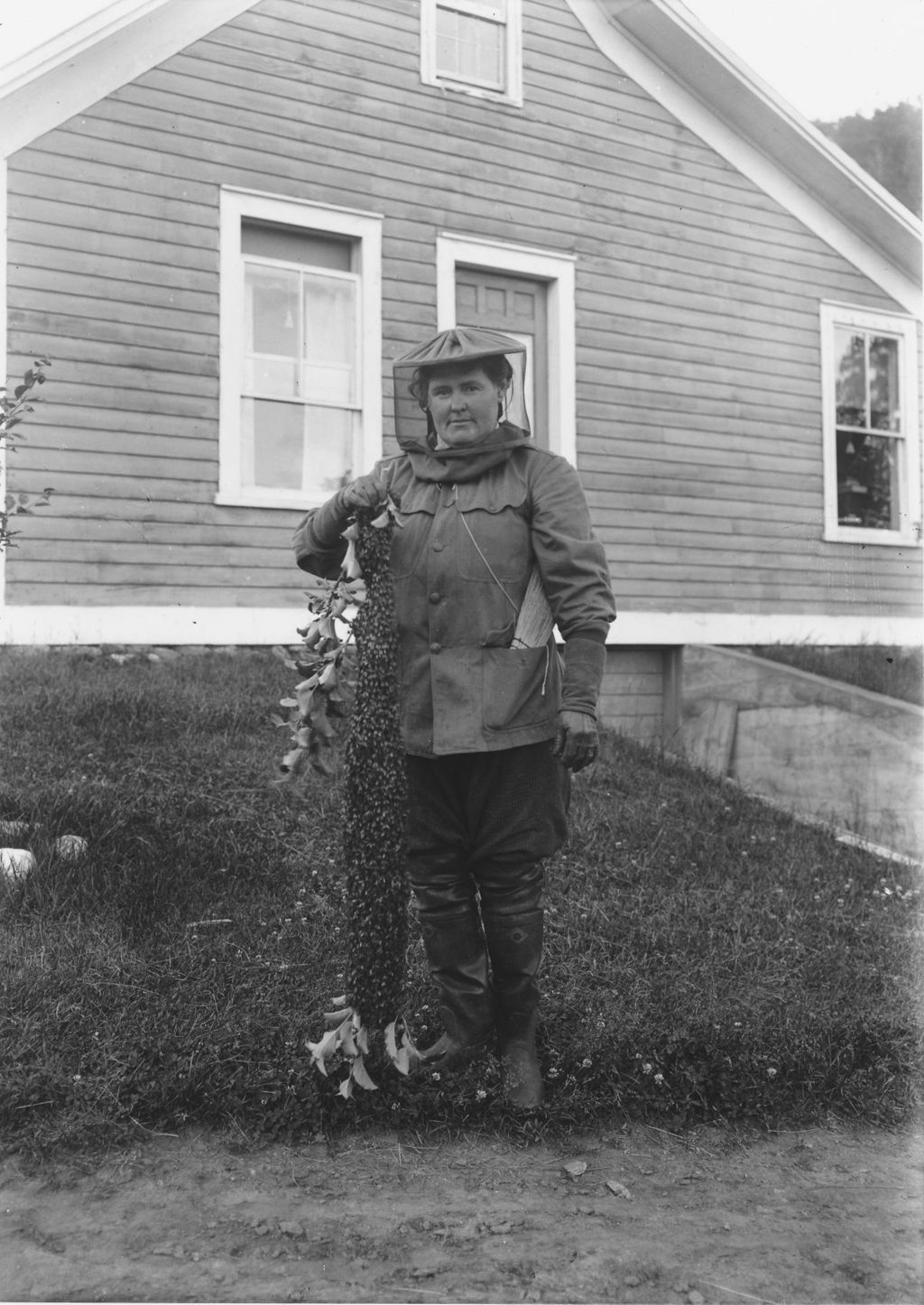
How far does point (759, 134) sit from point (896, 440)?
2.82 m

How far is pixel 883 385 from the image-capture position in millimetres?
10109

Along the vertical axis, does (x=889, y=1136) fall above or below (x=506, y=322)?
below

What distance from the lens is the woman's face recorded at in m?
3.13

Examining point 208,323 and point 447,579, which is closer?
point 447,579

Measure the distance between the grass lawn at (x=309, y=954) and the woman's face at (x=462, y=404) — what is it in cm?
173

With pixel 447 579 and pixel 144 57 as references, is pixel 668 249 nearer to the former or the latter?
pixel 144 57

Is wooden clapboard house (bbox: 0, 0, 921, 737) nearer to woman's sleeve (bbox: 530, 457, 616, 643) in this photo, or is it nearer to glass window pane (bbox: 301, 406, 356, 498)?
glass window pane (bbox: 301, 406, 356, 498)

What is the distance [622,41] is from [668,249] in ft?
5.15

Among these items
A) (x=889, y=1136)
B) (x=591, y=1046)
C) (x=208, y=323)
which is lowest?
(x=889, y=1136)

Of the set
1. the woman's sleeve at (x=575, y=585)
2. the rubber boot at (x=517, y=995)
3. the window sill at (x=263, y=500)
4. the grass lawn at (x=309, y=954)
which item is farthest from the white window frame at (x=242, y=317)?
the rubber boot at (x=517, y=995)

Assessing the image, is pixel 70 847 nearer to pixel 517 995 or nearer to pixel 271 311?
pixel 517 995

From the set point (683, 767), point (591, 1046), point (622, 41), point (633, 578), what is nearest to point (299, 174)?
point (622, 41)

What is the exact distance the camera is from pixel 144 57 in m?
7.26

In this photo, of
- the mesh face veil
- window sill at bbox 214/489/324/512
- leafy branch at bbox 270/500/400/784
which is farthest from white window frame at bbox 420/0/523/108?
leafy branch at bbox 270/500/400/784
